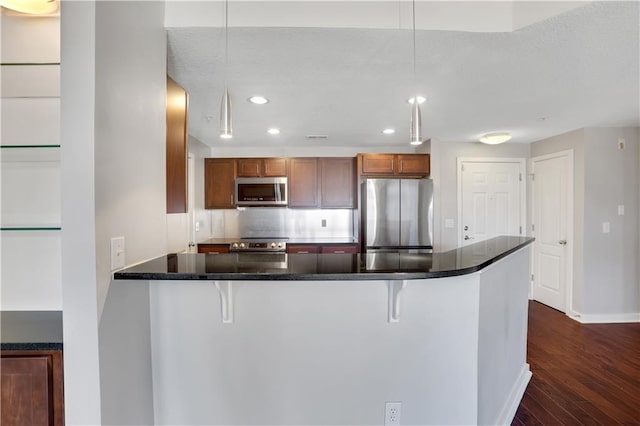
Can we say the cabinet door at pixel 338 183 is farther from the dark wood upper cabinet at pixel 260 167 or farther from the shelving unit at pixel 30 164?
the shelving unit at pixel 30 164

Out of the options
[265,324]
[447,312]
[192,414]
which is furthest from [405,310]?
[192,414]

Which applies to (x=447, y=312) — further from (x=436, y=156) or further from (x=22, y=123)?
(x=436, y=156)

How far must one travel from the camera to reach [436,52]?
179 centimetres

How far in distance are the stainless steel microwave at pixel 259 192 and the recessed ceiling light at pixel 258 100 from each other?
1.72 meters

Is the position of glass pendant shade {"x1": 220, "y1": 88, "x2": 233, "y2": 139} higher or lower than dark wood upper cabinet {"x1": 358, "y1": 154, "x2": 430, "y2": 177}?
lower

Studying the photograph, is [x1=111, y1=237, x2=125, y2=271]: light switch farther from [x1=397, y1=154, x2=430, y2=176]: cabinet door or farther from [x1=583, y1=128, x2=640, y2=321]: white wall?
[x1=583, y1=128, x2=640, y2=321]: white wall

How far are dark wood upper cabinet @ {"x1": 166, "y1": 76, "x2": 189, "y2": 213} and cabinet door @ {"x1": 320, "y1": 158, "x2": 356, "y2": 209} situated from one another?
2696mm

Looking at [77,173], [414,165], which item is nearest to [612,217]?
[414,165]

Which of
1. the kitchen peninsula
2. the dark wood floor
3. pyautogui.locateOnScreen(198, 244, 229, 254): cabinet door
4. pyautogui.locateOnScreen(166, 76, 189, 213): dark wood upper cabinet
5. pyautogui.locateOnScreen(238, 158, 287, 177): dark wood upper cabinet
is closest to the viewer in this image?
the kitchen peninsula

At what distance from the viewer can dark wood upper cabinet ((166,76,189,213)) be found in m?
1.65

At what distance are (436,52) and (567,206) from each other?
3160 millimetres

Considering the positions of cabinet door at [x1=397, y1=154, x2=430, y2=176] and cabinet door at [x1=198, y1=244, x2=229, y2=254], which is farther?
cabinet door at [x1=397, y1=154, x2=430, y2=176]

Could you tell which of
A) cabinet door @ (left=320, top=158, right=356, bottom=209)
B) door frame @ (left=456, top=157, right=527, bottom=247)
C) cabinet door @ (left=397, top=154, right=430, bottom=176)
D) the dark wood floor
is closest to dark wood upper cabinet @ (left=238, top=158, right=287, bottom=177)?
cabinet door @ (left=320, top=158, right=356, bottom=209)

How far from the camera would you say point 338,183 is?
173 inches
